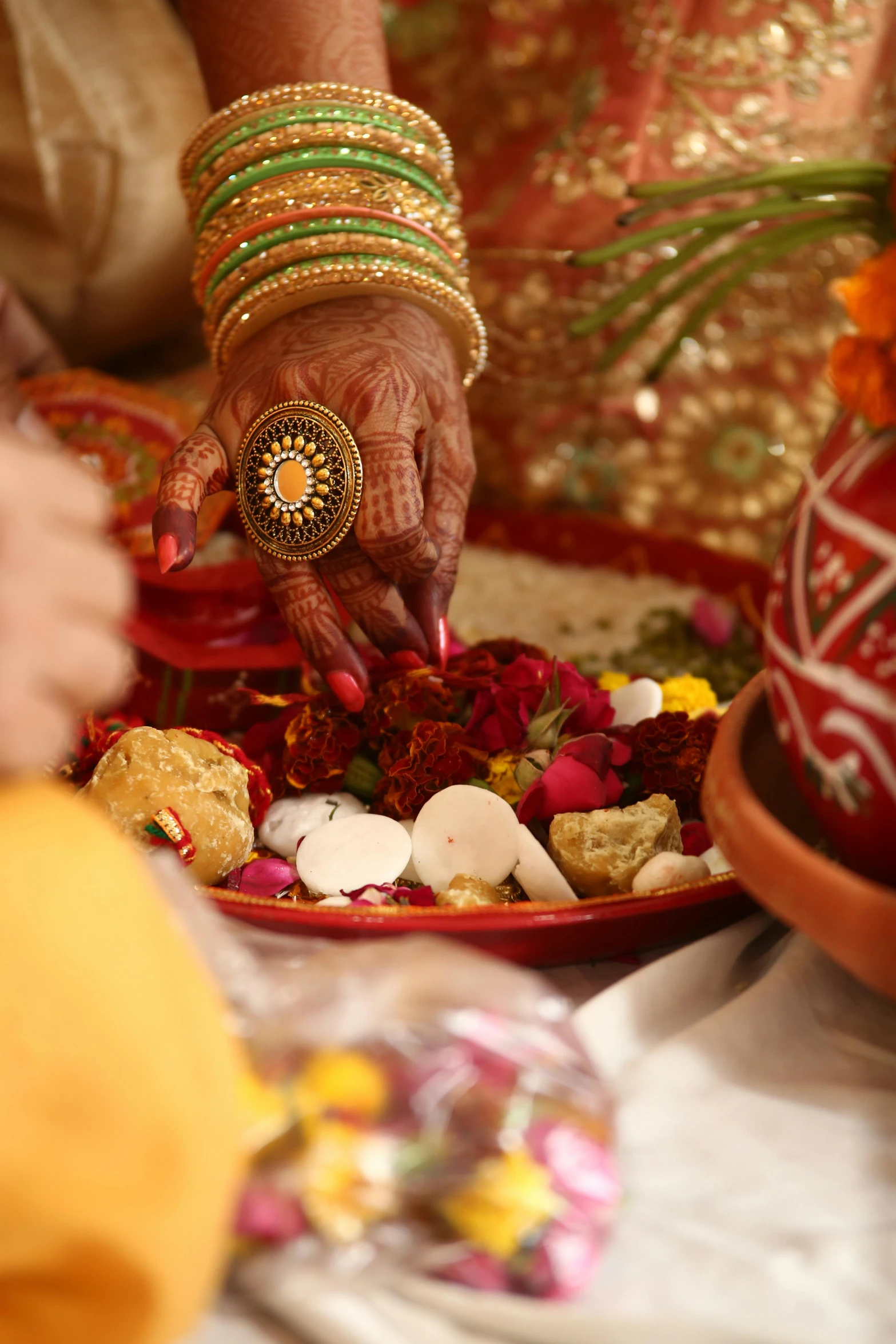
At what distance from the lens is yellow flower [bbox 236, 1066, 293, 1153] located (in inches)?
12.6

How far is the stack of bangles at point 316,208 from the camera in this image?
0.67 meters

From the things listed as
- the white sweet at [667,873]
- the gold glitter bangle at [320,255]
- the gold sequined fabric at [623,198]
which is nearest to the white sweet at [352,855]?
the white sweet at [667,873]

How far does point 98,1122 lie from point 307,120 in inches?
23.1

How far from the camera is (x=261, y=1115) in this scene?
0.32 metres

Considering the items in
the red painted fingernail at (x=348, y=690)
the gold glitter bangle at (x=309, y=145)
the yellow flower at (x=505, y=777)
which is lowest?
the yellow flower at (x=505, y=777)

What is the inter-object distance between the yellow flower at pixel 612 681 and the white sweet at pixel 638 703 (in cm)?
3

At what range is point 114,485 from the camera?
0.92 m

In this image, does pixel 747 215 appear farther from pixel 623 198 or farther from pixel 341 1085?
pixel 623 198

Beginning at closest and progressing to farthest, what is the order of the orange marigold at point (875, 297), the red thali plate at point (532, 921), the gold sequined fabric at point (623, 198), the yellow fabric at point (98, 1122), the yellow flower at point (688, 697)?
the yellow fabric at point (98, 1122) → the orange marigold at point (875, 297) → the red thali plate at point (532, 921) → the yellow flower at point (688, 697) → the gold sequined fabric at point (623, 198)

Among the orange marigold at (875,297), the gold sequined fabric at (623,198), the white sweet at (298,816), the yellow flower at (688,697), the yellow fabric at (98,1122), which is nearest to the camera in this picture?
the yellow fabric at (98,1122)

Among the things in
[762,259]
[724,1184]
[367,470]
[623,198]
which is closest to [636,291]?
[762,259]

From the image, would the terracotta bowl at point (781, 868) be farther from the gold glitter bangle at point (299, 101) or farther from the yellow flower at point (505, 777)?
the gold glitter bangle at point (299, 101)

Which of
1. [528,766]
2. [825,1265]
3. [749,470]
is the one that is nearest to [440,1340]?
[825,1265]

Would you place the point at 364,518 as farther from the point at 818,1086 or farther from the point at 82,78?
the point at 82,78
